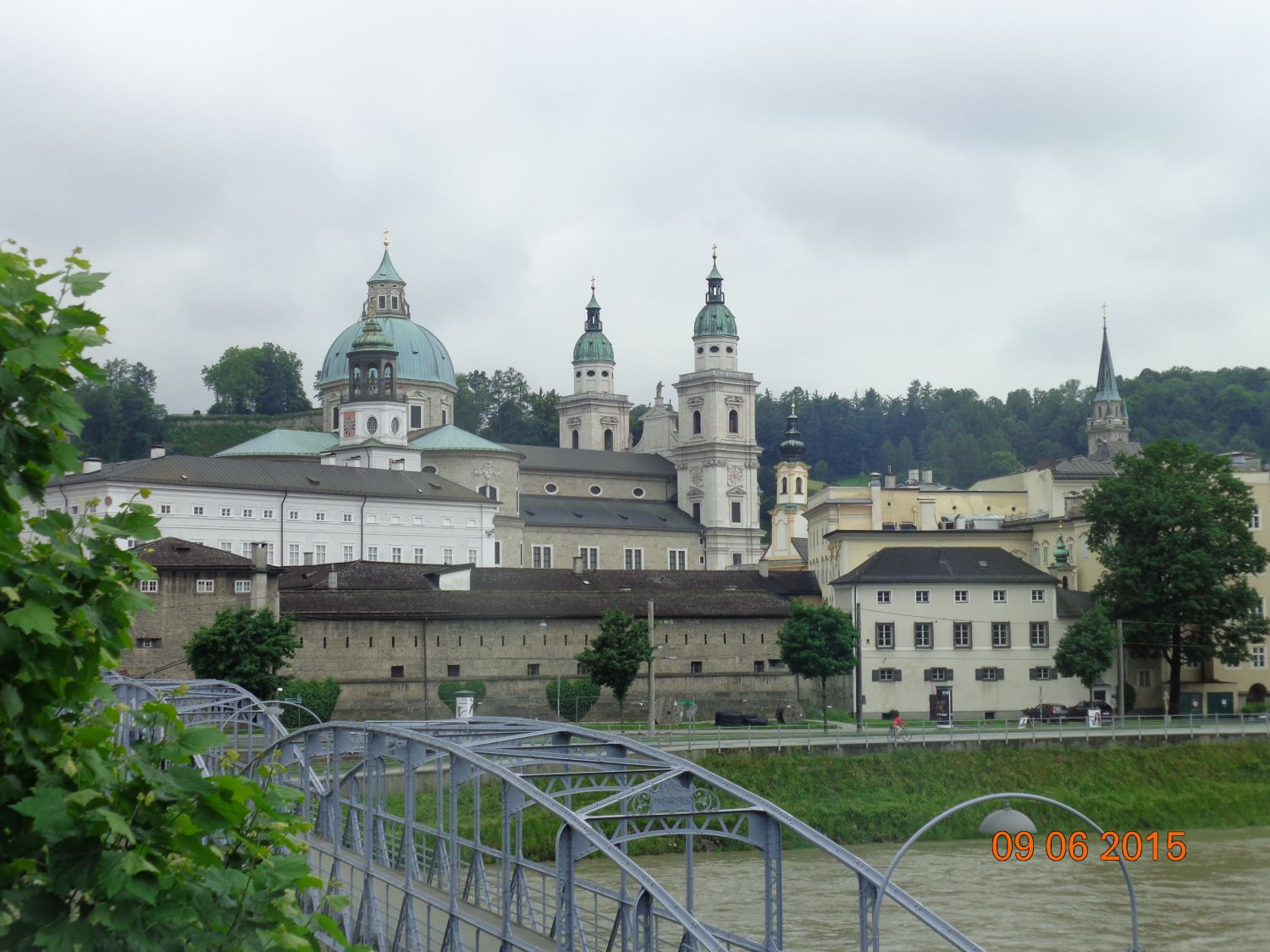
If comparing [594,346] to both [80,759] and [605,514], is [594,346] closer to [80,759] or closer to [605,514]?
[605,514]

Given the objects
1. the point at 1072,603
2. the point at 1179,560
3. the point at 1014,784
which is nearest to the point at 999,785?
the point at 1014,784

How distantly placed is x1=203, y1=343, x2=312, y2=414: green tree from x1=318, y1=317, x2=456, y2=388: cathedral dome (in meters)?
42.1

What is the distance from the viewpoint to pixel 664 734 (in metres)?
53.5

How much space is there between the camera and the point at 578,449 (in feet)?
401

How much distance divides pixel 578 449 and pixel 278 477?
3617 cm

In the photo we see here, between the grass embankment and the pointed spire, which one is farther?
the pointed spire

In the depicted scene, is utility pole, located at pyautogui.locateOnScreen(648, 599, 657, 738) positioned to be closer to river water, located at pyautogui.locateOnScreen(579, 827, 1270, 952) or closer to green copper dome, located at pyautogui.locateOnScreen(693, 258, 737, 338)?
river water, located at pyautogui.locateOnScreen(579, 827, 1270, 952)

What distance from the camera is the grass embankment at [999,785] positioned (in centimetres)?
4641

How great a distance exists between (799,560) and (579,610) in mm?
32757

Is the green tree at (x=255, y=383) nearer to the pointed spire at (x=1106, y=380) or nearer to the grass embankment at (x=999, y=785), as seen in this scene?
the pointed spire at (x=1106, y=380)

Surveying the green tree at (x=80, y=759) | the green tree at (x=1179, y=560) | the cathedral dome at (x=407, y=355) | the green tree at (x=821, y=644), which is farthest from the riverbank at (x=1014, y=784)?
the cathedral dome at (x=407, y=355)

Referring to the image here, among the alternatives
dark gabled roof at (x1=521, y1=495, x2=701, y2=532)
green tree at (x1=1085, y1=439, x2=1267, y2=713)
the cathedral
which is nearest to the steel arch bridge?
green tree at (x1=1085, y1=439, x2=1267, y2=713)

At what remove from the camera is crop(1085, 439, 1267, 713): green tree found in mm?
60938

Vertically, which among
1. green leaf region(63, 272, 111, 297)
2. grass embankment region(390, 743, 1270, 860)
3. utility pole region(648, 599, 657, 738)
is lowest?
grass embankment region(390, 743, 1270, 860)
